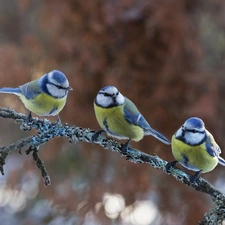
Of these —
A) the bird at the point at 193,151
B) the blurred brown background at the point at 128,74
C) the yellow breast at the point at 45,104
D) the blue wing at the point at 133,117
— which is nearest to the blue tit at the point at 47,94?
the yellow breast at the point at 45,104

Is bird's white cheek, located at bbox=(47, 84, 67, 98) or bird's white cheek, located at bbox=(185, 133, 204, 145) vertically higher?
bird's white cheek, located at bbox=(47, 84, 67, 98)

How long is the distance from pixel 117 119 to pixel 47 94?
0.58ft

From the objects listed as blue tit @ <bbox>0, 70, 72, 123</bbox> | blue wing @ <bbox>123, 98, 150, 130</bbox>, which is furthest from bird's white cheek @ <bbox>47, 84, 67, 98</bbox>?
blue wing @ <bbox>123, 98, 150, 130</bbox>

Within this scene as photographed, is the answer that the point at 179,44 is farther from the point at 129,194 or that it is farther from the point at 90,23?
the point at 129,194

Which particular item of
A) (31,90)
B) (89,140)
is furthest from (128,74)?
(89,140)

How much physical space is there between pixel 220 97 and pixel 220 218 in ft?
3.65

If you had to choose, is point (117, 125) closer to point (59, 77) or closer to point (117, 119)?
point (117, 119)

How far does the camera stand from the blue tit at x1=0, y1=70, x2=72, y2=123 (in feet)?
2.95

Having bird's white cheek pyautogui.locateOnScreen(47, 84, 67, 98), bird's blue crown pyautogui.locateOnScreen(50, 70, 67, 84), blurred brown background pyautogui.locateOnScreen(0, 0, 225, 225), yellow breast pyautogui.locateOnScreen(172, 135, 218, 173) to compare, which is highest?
bird's blue crown pyautogui.locateOnScreen(50, 70, 67, 84)

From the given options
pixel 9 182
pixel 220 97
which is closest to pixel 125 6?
pixel 220 97

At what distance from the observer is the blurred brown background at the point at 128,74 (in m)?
1.68

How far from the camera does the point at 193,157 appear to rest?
0.88 metres

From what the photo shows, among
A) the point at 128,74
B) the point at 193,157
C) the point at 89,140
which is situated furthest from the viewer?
the point at 128,74

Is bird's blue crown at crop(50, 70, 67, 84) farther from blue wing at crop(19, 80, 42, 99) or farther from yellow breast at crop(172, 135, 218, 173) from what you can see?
yellow breast at crop(172, 135, 218, 173)
